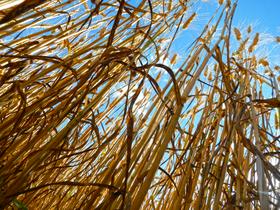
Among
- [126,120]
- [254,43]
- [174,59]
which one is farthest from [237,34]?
[126,120]

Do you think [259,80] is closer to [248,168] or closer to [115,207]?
[248,168]

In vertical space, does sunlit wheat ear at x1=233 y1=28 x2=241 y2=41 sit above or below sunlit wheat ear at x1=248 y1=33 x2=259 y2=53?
above

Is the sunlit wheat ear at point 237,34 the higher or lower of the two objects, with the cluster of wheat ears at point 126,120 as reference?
higher

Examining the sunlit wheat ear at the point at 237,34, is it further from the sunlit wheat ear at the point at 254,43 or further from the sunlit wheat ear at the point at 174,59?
the sunlit wheat ear at the point at 174,59

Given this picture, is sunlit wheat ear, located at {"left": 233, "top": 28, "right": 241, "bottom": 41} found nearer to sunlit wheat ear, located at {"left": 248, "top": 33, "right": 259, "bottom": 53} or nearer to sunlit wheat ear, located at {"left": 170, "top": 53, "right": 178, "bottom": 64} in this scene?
sunlit wheat ear, located at {"left": 248, "top": 33, "right": 259, "bottom": 53}

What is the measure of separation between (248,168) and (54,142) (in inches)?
15.2

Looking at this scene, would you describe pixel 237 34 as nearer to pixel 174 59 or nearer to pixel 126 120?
pixel 174 59

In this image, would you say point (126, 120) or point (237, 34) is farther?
point (237, 34)

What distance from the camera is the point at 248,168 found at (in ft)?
2.01

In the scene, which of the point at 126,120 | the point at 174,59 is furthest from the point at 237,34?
the point at 126,120

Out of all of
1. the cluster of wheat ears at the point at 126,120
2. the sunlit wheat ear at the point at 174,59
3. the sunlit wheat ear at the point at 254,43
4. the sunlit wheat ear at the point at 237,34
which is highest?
the sunlit wheat ear at the point at 237,34

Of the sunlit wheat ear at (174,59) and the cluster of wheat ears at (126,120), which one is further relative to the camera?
the sunlit wheat ear at (174,59)

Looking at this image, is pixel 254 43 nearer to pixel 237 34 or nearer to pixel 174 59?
pixel 237 34

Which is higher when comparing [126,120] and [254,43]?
[254,43]
